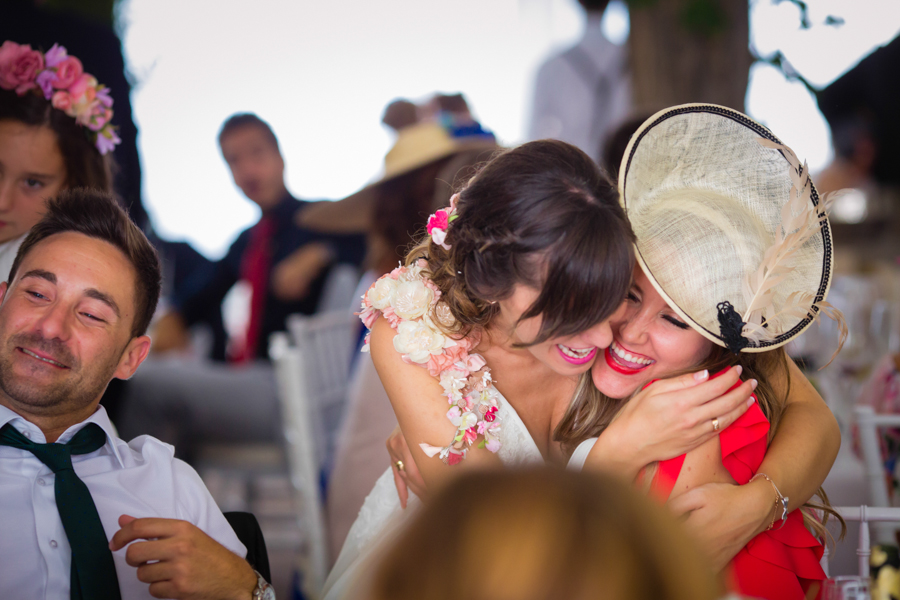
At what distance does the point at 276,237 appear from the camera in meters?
3.48

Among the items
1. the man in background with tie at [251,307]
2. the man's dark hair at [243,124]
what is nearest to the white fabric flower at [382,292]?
the man in background with tie at [251,307]

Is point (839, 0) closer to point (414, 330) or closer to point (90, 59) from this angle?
point (414, 330)

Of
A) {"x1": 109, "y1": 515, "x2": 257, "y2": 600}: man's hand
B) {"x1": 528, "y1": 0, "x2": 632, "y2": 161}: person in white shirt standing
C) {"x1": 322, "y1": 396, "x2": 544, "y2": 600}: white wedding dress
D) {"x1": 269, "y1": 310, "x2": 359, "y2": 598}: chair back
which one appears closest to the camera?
{"x1": 109, "y1": 515, "x2": 257, "y2": 600}: man's hand

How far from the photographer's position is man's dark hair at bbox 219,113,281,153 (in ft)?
10.8

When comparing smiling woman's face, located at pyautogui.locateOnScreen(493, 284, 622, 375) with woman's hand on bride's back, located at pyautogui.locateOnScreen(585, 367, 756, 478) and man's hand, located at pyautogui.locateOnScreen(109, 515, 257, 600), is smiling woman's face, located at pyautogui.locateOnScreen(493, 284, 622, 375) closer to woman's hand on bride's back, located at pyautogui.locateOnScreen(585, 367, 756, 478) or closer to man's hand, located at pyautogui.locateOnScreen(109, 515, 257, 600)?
woman's hand on bride's back, located at pyautogui.locateOnScreen(585, 367, 756, 478)

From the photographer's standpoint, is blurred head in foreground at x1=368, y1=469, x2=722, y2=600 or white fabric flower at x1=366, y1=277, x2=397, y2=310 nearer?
blurred head in foreground at x1=368, y1=469, x2=722, y2=600

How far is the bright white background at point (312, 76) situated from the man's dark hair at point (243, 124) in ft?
0.71

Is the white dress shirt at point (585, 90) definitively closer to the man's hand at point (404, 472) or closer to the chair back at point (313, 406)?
the chair back at point (313, 406)

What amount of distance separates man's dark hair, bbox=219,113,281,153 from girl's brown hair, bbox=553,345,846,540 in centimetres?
226

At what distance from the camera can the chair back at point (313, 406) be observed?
230cm

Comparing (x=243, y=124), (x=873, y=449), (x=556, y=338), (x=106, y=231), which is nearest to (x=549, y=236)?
(x=556, y=338)

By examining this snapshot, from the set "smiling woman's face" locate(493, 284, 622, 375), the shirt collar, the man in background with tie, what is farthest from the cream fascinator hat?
the man in background with tie

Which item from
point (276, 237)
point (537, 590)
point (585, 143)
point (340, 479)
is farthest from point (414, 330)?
point (585, 143)

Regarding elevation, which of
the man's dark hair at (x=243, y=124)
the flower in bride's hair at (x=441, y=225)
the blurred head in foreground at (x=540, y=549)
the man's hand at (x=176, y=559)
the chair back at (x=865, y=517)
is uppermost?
the man's dark hair at (x=243, y=124)
